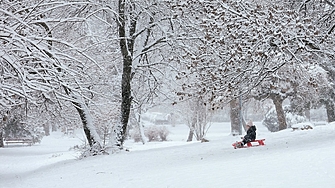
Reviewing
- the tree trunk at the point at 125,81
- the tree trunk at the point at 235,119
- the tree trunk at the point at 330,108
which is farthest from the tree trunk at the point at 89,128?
the tree trunk at the point at 330,108

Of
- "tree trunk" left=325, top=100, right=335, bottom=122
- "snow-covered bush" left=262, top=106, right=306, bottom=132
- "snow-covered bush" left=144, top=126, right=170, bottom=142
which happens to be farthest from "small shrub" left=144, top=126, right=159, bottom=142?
"tree trunk" left=325, top=100, right=335, bottom=122

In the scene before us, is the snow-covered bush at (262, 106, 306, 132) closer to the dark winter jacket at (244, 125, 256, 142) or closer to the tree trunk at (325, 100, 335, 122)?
the tree trunk at (325, 100, 335, 122)

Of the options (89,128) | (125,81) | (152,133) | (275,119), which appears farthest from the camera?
(275,119)

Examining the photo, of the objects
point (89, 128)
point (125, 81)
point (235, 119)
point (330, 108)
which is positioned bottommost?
point (89, 128)

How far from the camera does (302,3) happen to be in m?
10.7

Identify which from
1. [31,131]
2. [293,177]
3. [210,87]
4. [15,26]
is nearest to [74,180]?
[15,26]

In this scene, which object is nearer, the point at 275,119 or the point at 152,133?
the point at 152,133

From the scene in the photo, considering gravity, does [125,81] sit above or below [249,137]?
above

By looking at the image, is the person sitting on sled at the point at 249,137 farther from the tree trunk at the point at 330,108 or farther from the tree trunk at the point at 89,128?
the tree trunk at the point at 330,108

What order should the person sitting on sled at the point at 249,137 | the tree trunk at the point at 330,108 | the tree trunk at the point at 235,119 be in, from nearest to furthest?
the person sitting on sled at the point at 249,137, the tree trunk at the point at 235,119, the tree trunk at the point at 330,108

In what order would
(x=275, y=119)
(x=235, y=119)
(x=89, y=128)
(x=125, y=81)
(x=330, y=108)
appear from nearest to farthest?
(x=125, y=81) < (x=89, y=128) < (x=235, y=119) < (x=330, y=108) < (x=275, y=119)

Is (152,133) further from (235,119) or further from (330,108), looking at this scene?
(330,108)

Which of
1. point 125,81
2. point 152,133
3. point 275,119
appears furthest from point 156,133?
point 125,81

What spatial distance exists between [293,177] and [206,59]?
19.6 feet
